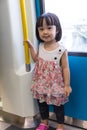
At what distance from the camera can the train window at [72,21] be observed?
1.56 meters

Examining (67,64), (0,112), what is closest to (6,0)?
(67,64)

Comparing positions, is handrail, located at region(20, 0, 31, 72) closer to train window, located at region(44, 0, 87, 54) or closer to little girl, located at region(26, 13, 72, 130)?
little girl, located at region(26, 13, 72, 130)

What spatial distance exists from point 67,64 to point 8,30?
46 cm

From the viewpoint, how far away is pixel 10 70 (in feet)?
5.52

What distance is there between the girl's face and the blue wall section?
227 millimetres

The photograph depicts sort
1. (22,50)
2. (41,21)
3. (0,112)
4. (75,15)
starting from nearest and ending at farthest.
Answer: (41,21) → (75,15) → (22,50) → (0,112)

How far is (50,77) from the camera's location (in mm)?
1494

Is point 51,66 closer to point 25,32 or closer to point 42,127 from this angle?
point 25,32

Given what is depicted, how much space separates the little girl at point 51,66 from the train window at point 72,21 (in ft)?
0.42

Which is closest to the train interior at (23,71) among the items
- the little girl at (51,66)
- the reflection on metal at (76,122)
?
the reflection on metal at (76,122)

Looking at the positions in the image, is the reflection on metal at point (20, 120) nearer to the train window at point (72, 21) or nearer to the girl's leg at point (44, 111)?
the girl's leg at point (44, 111)

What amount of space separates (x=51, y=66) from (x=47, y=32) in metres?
0.21

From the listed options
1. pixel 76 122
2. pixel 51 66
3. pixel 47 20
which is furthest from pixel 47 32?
pixel 76 122

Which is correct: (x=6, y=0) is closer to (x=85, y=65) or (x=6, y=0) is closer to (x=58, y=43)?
(x=58, y=43)
